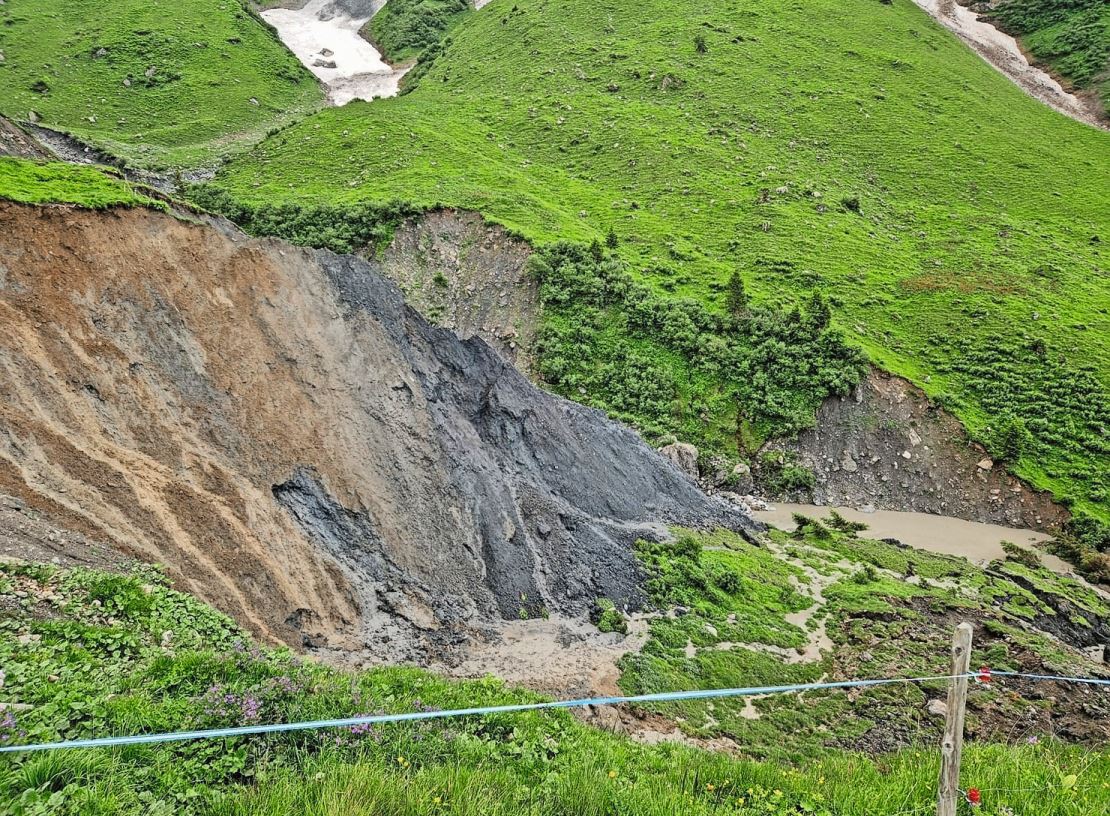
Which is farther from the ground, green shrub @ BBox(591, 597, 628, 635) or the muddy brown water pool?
the muddy brown water pool

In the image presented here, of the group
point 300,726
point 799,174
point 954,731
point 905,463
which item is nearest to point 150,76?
point 799,174

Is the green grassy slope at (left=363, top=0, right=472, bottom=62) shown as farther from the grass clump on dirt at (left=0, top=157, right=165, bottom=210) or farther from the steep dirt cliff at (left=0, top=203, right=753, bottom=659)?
the steep dirt cliff at (left=0, top=203, right=753, bottom=659)

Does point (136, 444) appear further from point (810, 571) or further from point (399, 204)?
point (399, 204)

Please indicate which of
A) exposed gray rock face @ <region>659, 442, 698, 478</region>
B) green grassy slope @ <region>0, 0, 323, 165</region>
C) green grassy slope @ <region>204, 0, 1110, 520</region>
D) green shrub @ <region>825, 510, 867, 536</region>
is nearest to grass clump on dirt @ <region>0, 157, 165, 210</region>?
green grassy slope @ <region>204, 0, 1110, 520</region>

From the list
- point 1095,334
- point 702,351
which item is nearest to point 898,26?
point 1095,334

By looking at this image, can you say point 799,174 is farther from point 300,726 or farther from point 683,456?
point 300,726

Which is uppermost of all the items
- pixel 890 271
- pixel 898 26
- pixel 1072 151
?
pixel 898 26
